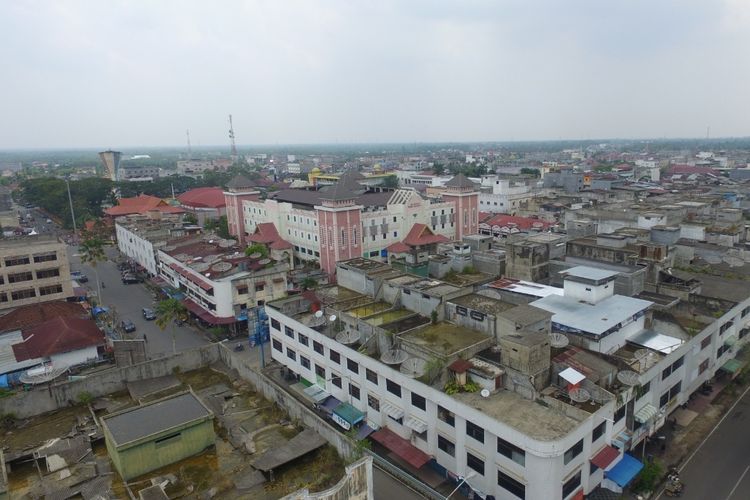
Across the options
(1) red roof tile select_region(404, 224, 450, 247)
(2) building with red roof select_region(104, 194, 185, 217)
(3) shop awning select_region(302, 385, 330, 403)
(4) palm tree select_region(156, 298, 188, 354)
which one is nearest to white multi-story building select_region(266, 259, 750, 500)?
(3) shop awning select_region(302, 385, 330, 403)

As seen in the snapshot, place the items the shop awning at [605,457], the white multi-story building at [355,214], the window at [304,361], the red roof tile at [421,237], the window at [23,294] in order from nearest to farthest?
the shop awning at [605,457] → the window at [304,361] → the window at [23,294] → the white multi-story building at [355,214] → the red roof tile at [421,237]

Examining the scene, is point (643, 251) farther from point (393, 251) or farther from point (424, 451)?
point (393, 251)

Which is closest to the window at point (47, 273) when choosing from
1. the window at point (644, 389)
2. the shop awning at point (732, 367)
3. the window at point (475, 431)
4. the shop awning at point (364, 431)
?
the shop awning at point (364, 431)

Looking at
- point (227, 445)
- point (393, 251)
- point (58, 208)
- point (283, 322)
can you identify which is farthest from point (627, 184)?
point (58, 208)

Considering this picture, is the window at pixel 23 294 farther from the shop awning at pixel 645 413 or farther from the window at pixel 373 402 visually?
the shop awning at pixel 645 413

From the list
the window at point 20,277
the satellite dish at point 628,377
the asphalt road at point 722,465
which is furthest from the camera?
the window at point 20,277

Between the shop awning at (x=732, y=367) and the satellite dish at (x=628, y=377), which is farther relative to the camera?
the shop awning at (x=732, y=367)
